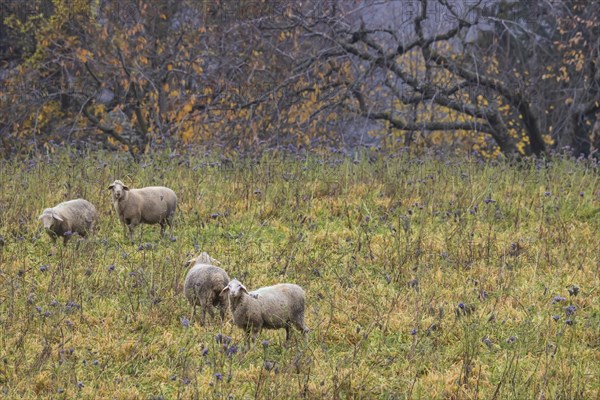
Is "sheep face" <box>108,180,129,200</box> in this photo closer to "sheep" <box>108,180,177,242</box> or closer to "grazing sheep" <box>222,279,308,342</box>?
"sheep" <box>108,180,177,242</box>

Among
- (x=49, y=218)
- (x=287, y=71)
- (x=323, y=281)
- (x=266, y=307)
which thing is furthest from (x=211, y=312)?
(x=287, y=71)

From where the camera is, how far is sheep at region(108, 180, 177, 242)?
782cm

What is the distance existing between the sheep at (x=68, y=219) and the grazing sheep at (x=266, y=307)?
99.8 inches

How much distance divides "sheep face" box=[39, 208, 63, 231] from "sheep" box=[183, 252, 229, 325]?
200 cm

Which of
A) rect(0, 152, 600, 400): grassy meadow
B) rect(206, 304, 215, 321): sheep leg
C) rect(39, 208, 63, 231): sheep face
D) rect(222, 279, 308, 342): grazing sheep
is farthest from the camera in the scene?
rect(39, 208, 63, 231): sheep face

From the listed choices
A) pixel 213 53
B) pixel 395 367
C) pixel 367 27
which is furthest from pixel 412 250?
pixel 213 53

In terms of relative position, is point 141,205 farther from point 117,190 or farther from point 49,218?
point 49,218

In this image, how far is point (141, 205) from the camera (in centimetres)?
788

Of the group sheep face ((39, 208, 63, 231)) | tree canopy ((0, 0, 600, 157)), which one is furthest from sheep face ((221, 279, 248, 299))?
tree canopy ((0, 0, 600, 157))

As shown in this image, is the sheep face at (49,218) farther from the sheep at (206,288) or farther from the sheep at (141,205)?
the sheep at (206,288)

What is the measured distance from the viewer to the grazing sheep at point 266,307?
17.2ft

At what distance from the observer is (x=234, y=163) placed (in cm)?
1070

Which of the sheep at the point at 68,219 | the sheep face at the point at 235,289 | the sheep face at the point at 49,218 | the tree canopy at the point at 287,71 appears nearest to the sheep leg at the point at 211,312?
the sheep face at the point at 235,289

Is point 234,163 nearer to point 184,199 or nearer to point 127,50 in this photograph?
point 184,199
